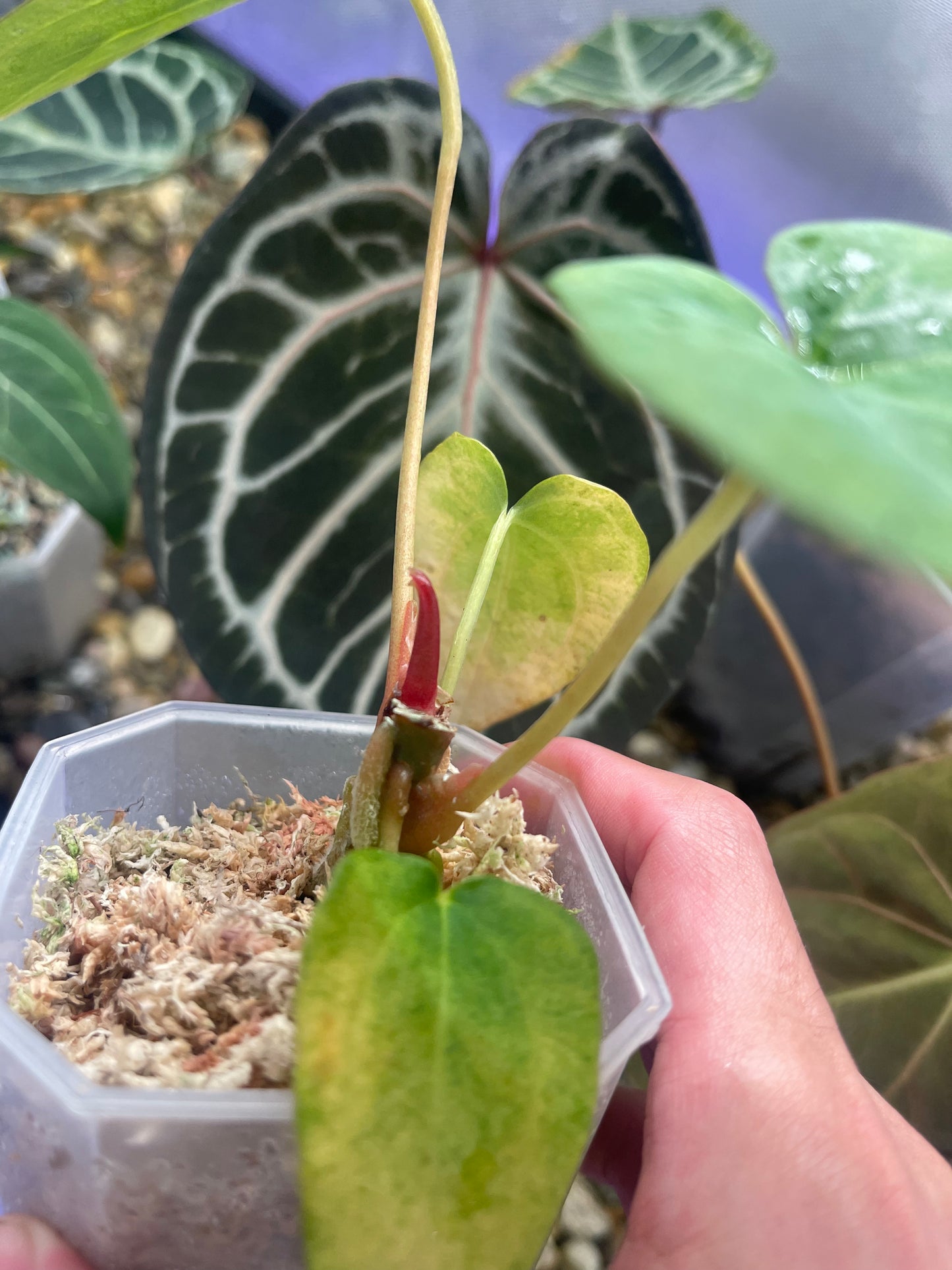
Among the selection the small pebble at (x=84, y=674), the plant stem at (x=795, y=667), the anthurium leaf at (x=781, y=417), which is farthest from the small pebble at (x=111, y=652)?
the anthurium leaf at (x=781, y=417)

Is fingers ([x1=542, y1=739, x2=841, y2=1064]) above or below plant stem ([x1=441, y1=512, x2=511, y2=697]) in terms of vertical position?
below

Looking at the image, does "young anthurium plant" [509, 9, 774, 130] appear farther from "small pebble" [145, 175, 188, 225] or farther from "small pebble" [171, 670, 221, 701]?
"small pebble" [171, 670, 221, 701]

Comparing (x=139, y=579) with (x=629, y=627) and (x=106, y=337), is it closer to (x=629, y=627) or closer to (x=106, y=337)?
(x=106, y=337)

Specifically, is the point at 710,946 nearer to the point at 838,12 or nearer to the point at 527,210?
the point at 527,210

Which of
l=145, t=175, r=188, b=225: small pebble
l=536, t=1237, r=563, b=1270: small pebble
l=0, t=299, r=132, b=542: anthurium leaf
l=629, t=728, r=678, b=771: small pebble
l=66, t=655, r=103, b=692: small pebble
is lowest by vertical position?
l=536, t=1237, r=563, b=1270: small pebble

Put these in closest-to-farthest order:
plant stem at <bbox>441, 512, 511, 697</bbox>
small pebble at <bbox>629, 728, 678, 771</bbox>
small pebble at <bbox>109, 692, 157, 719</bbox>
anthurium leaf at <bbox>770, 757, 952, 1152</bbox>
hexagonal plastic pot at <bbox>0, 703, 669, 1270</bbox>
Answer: hexagonal plastic pot at <bbox>0, 703, 669, 1270</bbox> < plant stem at <bbox>441, 512, 511, 697</bbox> < anthurium leaf at <bbox>770, 757, 952, 1152</bbox> < small pebble at <bbox>109, 692, 157, 719</bbox> < small pebble at <bbox>629, 728, 678, 771</bbox>

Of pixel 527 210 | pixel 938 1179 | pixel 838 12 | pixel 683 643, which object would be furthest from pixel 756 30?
pixel 938 1179

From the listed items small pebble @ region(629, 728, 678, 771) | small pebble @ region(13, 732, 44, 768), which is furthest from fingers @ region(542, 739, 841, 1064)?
small pebble @ region(13, 732, 44, 768)

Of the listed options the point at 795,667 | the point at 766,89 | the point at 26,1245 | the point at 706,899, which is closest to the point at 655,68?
the point at 766,89
